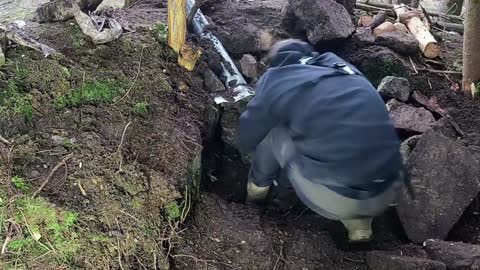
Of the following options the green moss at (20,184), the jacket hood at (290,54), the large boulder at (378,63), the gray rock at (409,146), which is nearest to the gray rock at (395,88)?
the large boulder at (378,63)

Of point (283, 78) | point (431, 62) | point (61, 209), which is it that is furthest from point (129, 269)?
point (431, 62)

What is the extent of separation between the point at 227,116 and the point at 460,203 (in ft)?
5.87

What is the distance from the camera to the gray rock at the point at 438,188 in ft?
10.6

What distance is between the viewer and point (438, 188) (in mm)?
3303

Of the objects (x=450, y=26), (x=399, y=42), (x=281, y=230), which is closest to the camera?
(x=281, y=230)

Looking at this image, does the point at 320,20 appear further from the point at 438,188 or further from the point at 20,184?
the point at 20,184

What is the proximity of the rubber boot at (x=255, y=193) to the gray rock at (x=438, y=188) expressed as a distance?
90cm

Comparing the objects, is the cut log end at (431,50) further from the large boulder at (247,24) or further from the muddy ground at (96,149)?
the muddy ground at (96,149)

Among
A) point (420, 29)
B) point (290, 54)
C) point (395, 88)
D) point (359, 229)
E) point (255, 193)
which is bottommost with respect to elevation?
point (255, 193)

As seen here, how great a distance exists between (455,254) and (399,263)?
0.36 meters

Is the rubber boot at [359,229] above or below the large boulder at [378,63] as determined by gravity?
below

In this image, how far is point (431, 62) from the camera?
464cm

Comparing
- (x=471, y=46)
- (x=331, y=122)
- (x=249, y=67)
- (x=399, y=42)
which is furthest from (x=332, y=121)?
(x=399, y=42)

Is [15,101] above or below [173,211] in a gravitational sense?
above
